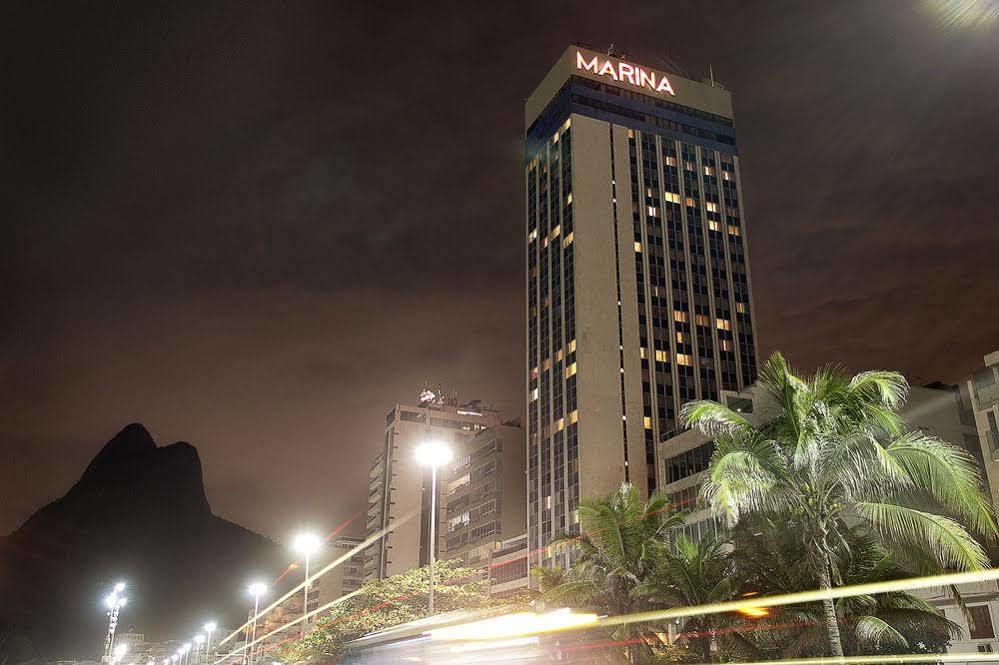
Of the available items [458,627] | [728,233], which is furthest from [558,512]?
[458,627]

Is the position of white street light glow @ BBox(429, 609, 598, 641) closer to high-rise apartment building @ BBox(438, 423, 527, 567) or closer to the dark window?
the dark window

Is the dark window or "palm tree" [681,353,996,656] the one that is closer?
"palm tree" [681,353,996,656]

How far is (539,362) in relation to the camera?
124062mm

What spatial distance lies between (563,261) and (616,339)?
49.0ft

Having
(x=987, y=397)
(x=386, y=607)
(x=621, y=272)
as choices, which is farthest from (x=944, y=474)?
(x=621, y=272)

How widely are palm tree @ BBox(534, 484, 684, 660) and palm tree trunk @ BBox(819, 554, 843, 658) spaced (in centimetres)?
872

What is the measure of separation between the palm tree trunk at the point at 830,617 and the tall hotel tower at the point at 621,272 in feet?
280

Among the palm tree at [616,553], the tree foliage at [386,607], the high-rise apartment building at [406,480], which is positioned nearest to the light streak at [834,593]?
the palm tree at [616,553]

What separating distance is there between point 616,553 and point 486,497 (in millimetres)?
106644

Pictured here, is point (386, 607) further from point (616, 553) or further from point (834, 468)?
point (834, 468)

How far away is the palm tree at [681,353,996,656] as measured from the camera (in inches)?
835

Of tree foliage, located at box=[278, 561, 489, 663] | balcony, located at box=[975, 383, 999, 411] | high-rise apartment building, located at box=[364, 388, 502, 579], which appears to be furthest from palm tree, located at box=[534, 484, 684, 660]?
high-rise apartment building, located at box=[364, 388, 502, 579]

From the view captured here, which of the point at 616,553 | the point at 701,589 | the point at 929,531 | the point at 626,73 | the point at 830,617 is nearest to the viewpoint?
the point at 929,531

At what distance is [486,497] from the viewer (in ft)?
448
